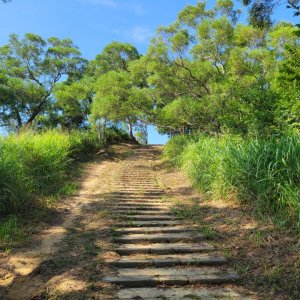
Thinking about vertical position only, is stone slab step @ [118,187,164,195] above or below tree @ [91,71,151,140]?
below

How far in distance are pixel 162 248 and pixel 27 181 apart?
375cm

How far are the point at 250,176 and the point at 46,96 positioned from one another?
70.6 feet

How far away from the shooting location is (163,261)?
4.14 metres

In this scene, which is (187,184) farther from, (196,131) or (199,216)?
(196,131)

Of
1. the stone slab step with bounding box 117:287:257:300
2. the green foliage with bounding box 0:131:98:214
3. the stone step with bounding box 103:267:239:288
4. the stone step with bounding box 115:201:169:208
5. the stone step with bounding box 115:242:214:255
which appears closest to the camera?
the stone slab step with bounding box 117:287:257:300

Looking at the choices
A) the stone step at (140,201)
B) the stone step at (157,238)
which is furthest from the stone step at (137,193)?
the stone step at (157,238)

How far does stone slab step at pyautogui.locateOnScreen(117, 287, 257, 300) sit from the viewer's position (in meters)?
3.30

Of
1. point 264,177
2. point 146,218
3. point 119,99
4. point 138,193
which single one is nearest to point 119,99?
point 119,99

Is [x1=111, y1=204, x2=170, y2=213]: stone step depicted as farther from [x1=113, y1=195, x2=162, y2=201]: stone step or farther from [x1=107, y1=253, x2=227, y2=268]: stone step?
[x1=107, y1=253, x2=227, y2=268]: stone step

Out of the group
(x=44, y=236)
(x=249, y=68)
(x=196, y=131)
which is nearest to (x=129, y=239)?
(x=44, y=236)

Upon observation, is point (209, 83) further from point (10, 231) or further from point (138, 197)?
point (10, 231)

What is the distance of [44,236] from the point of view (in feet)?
17.4

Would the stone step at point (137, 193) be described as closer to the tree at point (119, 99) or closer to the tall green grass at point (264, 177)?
the tall green grass at point (264, 177)

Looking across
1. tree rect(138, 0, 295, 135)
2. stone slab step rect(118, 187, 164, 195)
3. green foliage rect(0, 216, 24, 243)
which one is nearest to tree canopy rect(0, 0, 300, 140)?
tree rect(138, 0, 295, 135)
